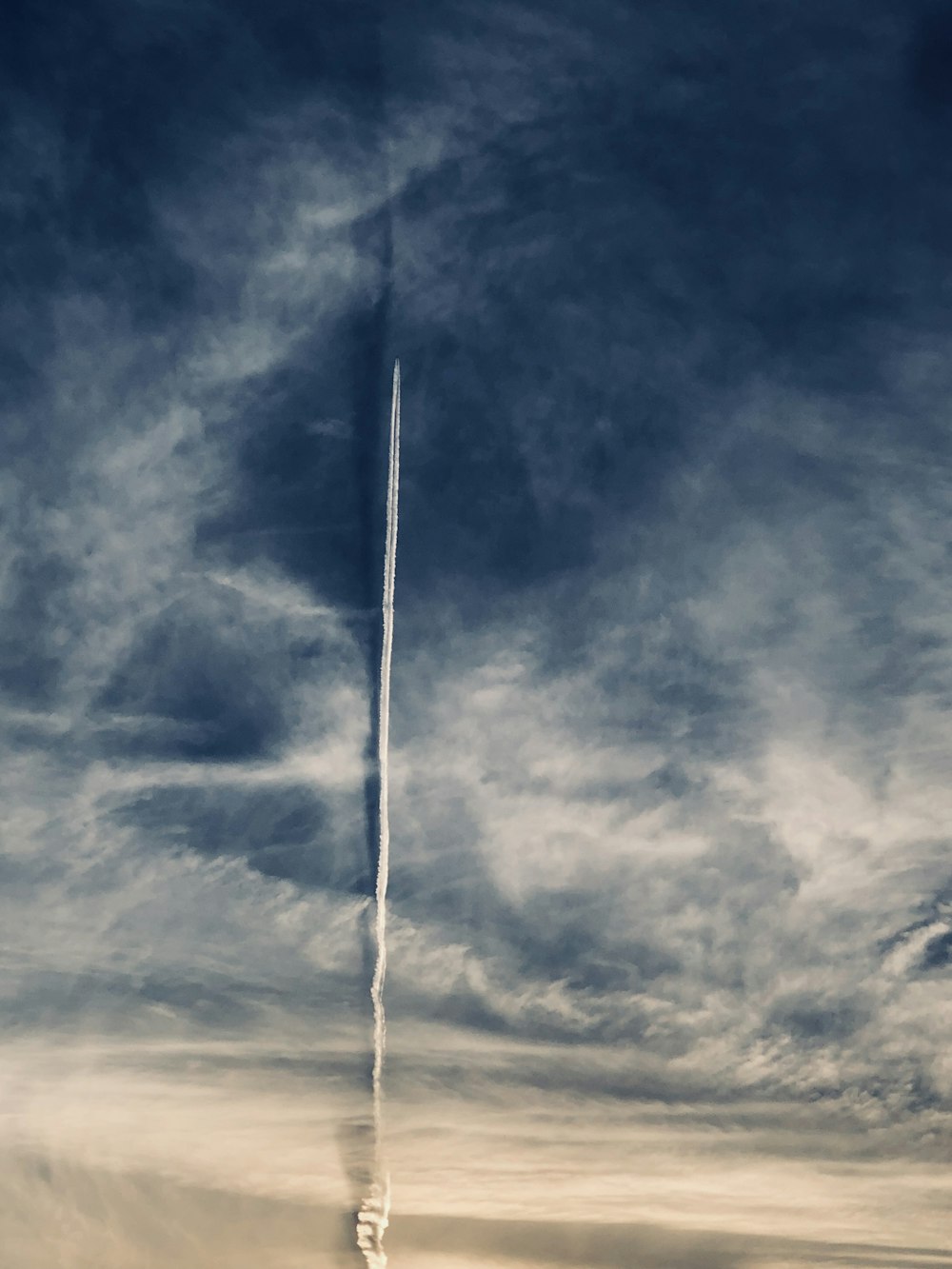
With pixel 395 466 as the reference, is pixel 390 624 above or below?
below

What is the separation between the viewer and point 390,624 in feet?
464

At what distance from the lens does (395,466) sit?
5650 inches

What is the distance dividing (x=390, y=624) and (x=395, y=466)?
59.8ft
